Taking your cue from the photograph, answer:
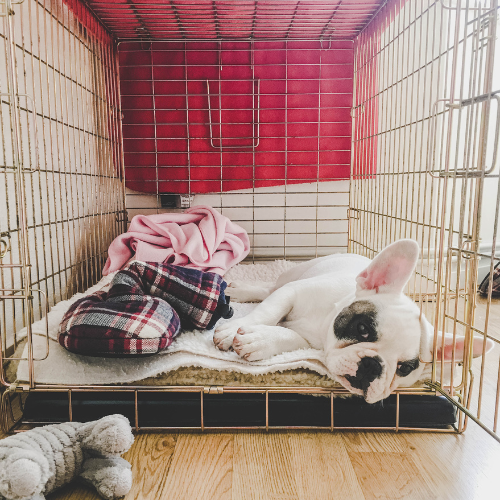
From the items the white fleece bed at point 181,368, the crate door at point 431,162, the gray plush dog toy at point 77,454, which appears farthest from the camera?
the white fleece bed at point 181,368

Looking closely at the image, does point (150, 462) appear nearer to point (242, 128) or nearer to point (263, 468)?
point (263, 468)

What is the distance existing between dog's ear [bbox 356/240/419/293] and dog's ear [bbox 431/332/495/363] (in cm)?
15

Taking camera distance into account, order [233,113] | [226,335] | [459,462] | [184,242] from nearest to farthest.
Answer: [459,462], [226,335], [184,242], [233,113]

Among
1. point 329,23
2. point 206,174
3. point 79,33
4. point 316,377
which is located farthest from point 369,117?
point 316,377

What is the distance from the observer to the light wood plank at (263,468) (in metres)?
0.88

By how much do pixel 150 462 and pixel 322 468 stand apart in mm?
369

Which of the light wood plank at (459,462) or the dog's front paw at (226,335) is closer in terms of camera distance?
the light wood plank at (459,462)

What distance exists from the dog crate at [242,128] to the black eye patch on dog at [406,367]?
0.33 m

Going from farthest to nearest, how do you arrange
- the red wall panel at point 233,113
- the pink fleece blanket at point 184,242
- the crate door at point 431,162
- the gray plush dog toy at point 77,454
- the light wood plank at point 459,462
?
the red wall panel at point 233,113
the pink fleece blanket at point 184,242
the crate door at point 431,162
the light wood plank at point 459,462
the gray plush dog toy at point 77,454

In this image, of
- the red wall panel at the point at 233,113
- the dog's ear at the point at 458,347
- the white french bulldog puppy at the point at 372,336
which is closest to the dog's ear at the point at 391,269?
the white french bulldog puppy at the point at 372,336

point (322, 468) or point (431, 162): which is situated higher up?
point (431, 162)

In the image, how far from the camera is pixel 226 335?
1.20 m

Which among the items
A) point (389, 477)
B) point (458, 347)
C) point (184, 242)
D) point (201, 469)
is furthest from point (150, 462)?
point (184, 242)

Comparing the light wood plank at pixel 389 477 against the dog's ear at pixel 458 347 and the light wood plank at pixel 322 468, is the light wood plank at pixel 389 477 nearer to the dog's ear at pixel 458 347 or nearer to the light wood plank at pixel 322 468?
the light wood plank at pixel 322 468
